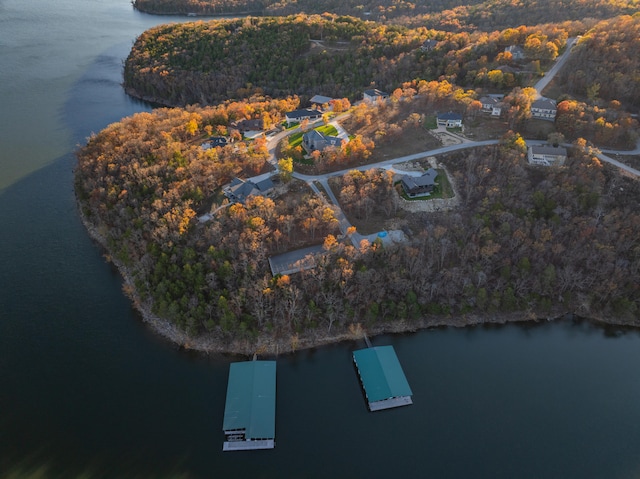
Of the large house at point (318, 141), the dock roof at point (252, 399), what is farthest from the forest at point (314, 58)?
the dock roof at point (252, 399)

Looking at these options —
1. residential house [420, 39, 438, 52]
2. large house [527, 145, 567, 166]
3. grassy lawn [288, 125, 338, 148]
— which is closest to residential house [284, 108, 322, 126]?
grassy lawn [288, 125, 338, 148]

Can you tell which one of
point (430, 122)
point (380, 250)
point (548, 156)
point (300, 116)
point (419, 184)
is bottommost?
point (380, 250)

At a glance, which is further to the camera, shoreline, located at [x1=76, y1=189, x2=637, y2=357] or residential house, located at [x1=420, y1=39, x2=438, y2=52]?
residential house, located at [x1=420, y1=39, x2=438, y2=52]

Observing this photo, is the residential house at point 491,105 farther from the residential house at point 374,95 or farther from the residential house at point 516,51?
the residential house at point 374,95

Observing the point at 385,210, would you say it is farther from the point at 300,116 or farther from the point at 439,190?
the point at 300,116

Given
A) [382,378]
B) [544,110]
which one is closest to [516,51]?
[544,110]

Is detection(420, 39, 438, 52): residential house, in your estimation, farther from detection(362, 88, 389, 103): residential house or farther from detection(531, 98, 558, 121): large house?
detection(531, 98, 558, 121): large house

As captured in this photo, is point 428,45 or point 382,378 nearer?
point 382,378

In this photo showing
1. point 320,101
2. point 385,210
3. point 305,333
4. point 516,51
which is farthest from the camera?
point 320,101
